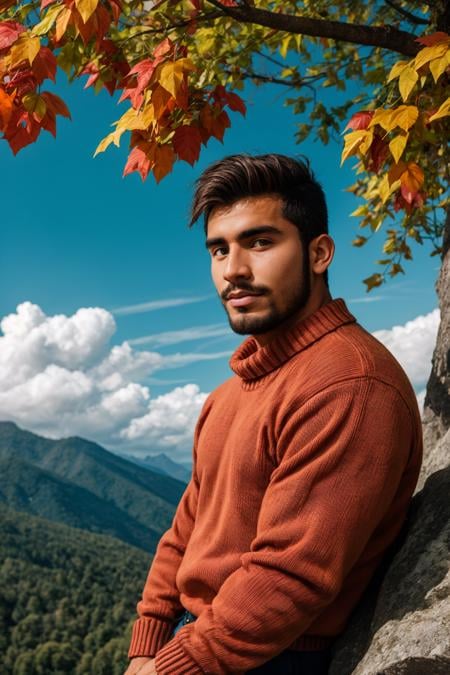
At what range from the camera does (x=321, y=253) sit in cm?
291

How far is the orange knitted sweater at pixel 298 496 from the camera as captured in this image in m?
2.32

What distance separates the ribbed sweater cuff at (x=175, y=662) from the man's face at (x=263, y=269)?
1200mm

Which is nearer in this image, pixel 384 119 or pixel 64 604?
pixel 384 119

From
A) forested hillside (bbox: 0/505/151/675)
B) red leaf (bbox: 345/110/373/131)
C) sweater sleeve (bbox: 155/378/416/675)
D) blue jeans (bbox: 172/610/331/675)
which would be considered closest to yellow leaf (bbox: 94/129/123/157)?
red leaf (bbox: 345/110/373/131)

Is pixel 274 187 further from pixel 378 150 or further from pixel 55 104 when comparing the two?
pixel 55 104

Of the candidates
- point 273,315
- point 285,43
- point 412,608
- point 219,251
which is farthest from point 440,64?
point 285,43

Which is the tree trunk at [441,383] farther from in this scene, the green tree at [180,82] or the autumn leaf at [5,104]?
the autumn leaf at [5,104]

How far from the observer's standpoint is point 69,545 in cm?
13612

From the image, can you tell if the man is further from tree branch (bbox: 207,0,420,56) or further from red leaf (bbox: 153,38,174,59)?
tree branch (bbox: 207,0,420,56)

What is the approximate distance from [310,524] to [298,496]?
3.9 inches

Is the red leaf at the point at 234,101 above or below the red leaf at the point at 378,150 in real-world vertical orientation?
above

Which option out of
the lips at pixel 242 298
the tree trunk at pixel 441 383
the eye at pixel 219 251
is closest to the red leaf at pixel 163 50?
the eye at pixel 219 251

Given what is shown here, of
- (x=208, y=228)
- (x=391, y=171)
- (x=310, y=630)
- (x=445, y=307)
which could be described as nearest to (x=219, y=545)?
(x=310, y=630)

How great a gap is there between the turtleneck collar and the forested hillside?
87.7 meters
